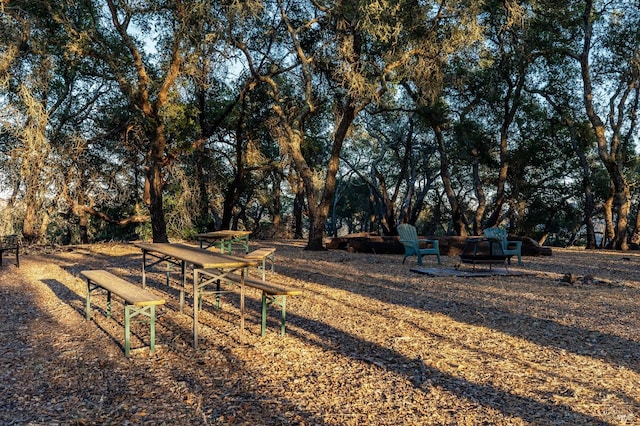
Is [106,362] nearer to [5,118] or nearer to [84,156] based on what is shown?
[5,118]

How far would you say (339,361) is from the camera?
12.0 feet

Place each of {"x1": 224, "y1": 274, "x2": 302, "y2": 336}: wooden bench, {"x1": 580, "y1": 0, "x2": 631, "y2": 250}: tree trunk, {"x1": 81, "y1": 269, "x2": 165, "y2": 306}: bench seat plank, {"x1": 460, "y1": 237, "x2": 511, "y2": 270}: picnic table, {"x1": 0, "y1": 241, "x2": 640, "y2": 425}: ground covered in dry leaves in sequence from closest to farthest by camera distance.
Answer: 1. {"x1": 0, "y1": 241, "x2": 640, "y2": 425}: ground covered in dry leaves
2. {"x1": 81, "y1": 269, "x2": 165, "y2": 306}: bench seat plank
3. {"x1": 224, "y1": 274, "x2": 302, "y2": 336}: wooden bench
4. {"x1": 460, "y1": 237, "x2": 511, "y2": 270}: picnic table
5. {"x1": 580, "y1": 0, "x2": 631, "y2": 250}: tree trunk

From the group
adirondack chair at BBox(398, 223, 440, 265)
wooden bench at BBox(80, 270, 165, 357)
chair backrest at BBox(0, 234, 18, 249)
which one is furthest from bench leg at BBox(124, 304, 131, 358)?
chair backrest at BBox(0, 234, 18, 249)

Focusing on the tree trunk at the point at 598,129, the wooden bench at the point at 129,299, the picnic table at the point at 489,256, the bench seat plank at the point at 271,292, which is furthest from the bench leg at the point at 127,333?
the tree trunk at the point at 598,129

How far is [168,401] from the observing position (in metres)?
2.88

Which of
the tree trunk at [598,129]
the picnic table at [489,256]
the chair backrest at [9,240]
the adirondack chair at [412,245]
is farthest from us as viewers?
the tree trunk at [598,129]

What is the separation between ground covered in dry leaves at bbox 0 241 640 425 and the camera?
9.11ft

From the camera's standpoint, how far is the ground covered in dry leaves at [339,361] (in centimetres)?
278

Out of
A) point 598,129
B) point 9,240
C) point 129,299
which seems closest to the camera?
point 129,299

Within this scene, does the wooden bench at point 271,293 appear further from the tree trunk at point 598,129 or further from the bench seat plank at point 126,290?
the tree trunk at point 598,129

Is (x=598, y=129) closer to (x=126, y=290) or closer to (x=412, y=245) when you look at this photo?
(x=412, y=245)

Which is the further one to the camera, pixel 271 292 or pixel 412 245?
pixel 412 245

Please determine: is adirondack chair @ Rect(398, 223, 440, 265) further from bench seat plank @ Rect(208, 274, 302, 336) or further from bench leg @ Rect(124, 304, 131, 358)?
bench leg @ Rect(124, 304, 131, 358)

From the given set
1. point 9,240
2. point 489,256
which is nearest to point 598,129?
point 489,256
